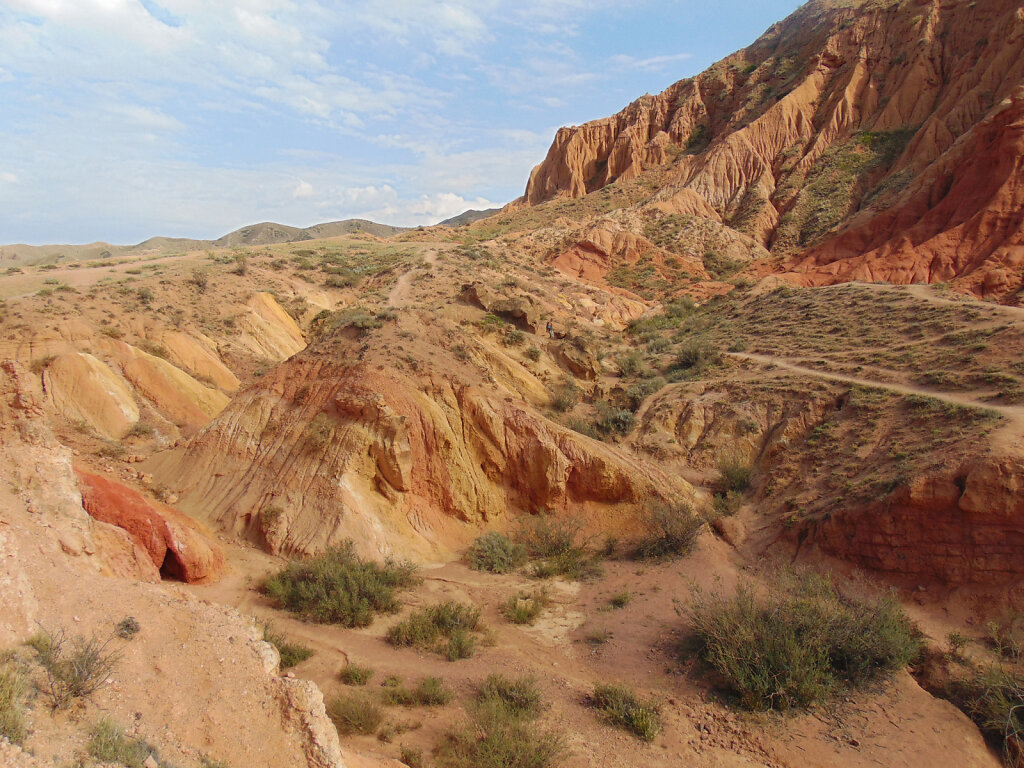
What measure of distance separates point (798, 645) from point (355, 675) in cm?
602

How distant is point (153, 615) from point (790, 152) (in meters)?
56.4

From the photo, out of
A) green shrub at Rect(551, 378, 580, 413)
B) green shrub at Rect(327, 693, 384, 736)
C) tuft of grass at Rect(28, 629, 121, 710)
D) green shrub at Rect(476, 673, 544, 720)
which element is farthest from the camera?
green shrub at Rect(551, 378, 580, 413)

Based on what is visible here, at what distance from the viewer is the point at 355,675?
768cm

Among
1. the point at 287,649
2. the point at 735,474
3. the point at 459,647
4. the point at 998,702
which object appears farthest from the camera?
the point at 735,474

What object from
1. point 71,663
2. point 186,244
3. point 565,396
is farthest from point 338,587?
point 186,244

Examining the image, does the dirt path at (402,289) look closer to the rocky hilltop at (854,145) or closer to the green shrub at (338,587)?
the green shrub at (338,587)

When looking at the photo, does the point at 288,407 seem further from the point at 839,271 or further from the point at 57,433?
the point at 839,271

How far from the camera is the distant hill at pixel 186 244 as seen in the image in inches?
3086

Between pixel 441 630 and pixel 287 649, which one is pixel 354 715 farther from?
pixel 441 630

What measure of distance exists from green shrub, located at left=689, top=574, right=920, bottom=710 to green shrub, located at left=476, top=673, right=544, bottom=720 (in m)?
2.53

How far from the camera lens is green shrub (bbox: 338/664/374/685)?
25.1 feet

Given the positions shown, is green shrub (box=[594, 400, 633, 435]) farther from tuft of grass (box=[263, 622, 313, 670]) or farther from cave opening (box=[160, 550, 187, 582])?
cave opening (box=[160, 550, 187, 582])

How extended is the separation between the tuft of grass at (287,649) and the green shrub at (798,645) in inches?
228

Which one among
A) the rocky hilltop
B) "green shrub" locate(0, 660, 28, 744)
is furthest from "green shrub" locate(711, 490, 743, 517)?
the rocky hilltop
